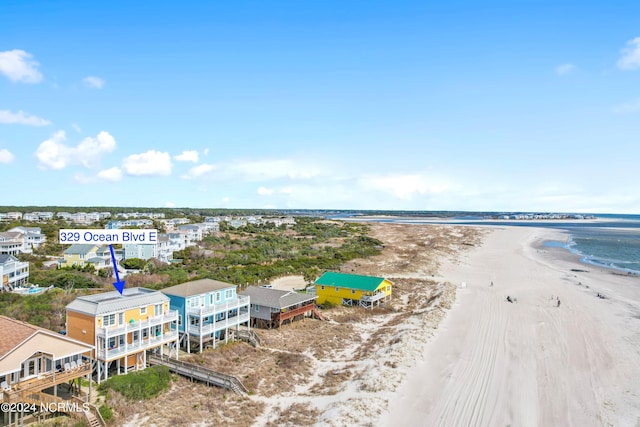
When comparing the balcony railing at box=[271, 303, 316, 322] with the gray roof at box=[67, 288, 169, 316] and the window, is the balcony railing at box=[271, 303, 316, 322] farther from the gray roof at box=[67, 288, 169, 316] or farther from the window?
the window

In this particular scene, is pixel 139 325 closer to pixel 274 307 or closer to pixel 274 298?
pixel 274 307

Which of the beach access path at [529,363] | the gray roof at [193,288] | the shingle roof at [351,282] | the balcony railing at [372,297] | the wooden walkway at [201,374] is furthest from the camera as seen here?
the shingle roof at [351,282]

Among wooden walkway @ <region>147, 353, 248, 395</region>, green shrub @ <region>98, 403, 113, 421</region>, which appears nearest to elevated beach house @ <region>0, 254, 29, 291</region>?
wooden walkway @ <region>147, 353, 248, 395</region>

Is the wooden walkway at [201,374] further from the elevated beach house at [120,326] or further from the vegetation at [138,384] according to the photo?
the vegetation at [138,384]

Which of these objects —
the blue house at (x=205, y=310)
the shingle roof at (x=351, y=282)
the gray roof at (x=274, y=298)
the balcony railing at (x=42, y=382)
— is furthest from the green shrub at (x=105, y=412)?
the shingle roof at (x=351, y=282)

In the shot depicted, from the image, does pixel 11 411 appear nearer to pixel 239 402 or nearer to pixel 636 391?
pixel 239 402

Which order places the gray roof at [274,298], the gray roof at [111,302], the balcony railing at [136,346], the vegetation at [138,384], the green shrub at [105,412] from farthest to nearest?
the gray roof at [274,298]
the gray roof at [111,302]
the balcony railing at [136,346]
the vegetation at [138,384]
the green shrub at [105,412]

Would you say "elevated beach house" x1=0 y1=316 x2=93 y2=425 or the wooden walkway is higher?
"elevated beach house" x1=0 y1=316 x2=93 y2=425
